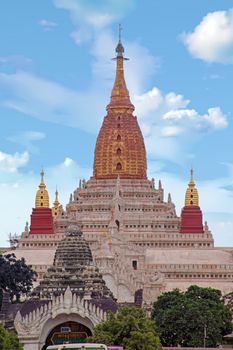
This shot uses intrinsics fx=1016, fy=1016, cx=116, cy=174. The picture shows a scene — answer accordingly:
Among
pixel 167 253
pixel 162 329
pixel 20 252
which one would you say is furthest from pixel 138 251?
pixel 162 329

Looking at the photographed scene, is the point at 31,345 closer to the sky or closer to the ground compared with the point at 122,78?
closer to the ground

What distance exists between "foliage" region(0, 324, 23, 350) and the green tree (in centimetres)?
342

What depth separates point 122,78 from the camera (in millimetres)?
102562

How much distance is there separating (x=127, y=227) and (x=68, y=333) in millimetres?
36912

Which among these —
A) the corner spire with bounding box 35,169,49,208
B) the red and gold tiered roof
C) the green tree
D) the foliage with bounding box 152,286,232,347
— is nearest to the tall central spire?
the red and gold tiered roof

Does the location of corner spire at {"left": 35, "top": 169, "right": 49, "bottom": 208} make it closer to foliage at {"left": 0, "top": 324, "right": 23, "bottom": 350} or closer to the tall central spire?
the tall central spire

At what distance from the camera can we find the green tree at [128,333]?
151ft

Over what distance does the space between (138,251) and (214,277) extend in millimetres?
6577

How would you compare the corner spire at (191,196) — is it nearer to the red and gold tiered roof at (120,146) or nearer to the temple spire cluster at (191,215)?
the temple spire cluster at (191,215)

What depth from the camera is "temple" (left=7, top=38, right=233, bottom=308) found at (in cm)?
7888

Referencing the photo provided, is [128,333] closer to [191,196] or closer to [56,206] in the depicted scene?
[191,196]

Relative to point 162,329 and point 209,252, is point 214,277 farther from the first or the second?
point 162,329

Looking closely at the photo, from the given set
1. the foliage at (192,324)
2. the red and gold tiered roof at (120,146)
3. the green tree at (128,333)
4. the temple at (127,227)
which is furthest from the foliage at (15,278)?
the red and gold tiered roof at (120,146)

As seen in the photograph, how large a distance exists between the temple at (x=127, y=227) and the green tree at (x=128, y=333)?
24291mm
